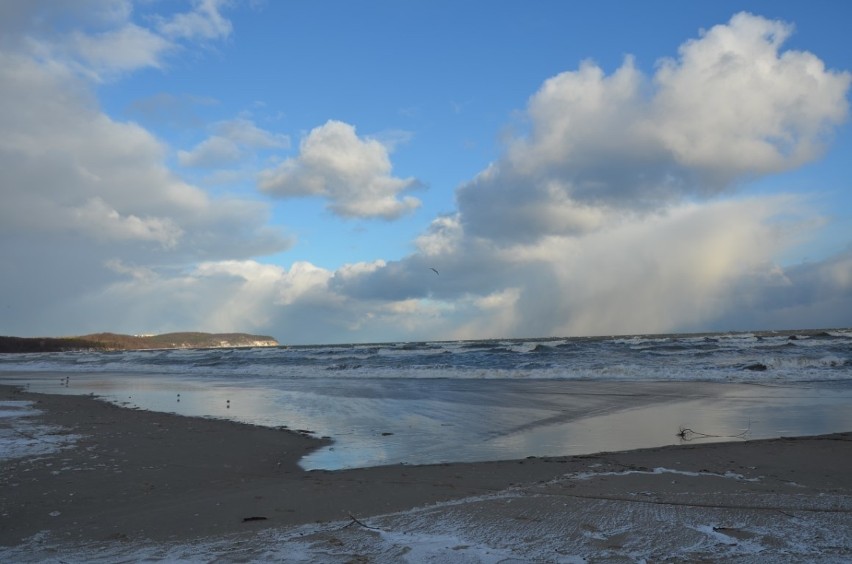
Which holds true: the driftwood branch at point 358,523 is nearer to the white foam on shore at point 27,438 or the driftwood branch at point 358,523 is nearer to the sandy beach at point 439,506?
the sandy beach at point 439,506

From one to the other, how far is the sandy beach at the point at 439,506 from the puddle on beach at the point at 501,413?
3.17 ft

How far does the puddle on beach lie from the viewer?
9.16 meters

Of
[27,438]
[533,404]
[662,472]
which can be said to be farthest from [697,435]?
[27,438]

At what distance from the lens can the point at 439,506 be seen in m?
5.56

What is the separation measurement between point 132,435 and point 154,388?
1344 centimetres

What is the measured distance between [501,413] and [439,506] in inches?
319

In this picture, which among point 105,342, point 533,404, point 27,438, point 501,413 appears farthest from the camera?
point 105,342

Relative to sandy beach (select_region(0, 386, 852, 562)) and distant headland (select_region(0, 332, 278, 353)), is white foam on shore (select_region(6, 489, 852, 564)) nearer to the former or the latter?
sandy beach (select_region(0, 386, 852, 562))

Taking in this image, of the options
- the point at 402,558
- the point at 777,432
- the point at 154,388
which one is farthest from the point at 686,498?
the point at 154,388

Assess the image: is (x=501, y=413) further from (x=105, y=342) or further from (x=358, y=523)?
(x=105, y=342)

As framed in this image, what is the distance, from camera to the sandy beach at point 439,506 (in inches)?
173

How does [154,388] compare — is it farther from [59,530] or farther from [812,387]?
[812,387]

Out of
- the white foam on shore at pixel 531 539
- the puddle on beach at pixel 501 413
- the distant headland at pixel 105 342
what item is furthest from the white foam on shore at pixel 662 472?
the distant headland at pixel 105 342

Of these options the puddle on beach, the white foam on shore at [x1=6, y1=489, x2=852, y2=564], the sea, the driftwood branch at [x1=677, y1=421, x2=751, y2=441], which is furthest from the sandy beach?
the sea
